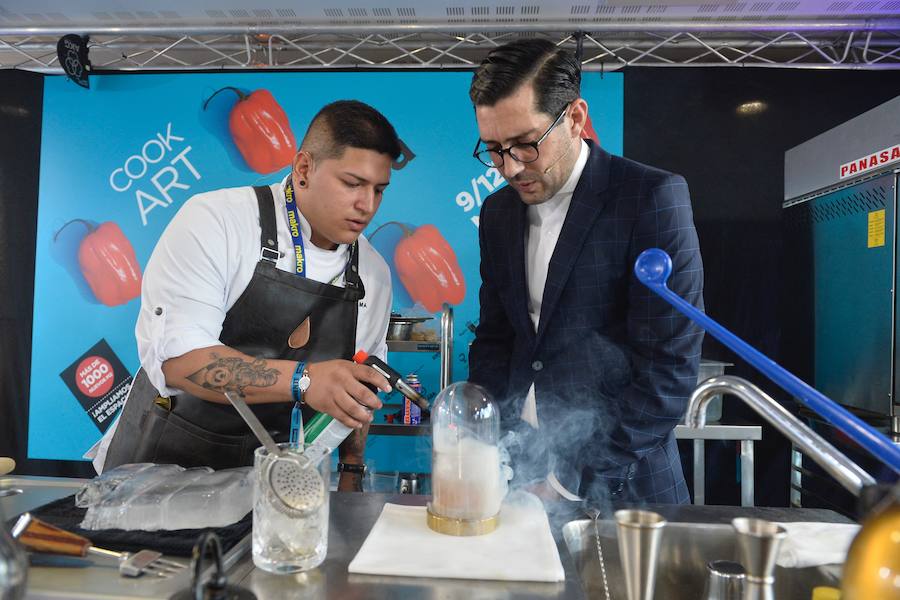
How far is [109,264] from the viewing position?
4613mm

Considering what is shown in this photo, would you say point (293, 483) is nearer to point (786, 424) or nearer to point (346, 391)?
point (346, 391)

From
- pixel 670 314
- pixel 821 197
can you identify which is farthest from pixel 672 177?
pixel 821 197

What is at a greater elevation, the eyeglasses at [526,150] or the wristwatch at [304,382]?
the eyeglasses at [526,150]

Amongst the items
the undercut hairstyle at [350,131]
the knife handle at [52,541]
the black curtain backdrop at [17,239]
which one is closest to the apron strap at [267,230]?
the undercut hairstyle at [350,131]

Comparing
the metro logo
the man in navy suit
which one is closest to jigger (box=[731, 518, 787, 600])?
the man in navy suit

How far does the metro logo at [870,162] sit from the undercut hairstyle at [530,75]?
2.15m

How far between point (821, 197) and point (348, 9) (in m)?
2.99

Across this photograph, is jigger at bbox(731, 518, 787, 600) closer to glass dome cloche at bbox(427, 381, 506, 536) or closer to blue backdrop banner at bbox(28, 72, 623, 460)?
glass dome cloche at bbox(427, 381, 506, 536)

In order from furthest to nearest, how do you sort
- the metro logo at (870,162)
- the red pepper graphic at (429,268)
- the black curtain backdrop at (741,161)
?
the red pepper graphic at (429,268)
the black curtain backdrop at (741,161)
the metro logo at (870,162)

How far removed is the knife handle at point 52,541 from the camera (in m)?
0.98

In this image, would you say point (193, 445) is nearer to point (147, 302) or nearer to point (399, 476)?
point (147, 302)

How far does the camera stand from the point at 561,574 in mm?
987

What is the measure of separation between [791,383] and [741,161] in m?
3.99

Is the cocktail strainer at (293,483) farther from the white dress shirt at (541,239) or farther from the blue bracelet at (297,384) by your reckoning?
the white dress shirt at (541,239)
